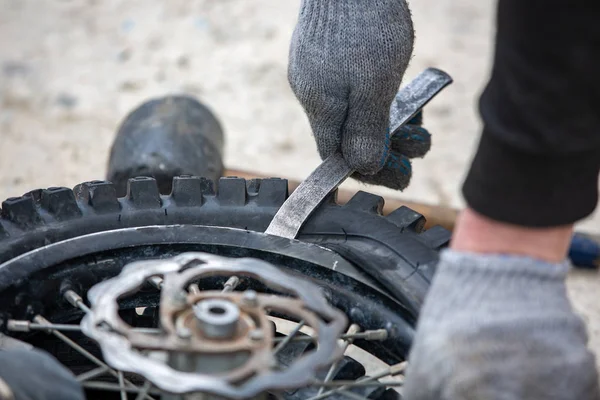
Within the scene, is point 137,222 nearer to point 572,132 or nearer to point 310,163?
point 572,132

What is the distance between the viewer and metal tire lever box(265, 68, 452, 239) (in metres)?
1.21

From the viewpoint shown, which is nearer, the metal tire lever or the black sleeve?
the black sleeve

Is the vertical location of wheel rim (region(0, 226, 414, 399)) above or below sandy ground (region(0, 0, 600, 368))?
below

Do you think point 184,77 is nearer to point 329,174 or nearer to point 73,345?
point 329,174

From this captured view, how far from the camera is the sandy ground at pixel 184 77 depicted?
235 cm

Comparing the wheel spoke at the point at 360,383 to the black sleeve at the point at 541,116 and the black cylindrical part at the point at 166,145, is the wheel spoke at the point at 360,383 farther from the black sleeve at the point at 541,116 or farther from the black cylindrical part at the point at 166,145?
the black cylindrical part at the point at 166,145

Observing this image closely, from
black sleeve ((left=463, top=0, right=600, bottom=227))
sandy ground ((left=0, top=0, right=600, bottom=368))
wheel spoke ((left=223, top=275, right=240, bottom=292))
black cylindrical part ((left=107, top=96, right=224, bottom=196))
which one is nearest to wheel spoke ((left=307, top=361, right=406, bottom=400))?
wheel spoke ((left=223, top=275, right=240, bottom=292))

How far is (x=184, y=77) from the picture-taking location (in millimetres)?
2682

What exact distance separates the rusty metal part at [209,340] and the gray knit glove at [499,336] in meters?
0.13

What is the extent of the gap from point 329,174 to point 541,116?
593 millimetres

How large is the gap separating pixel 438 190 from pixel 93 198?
1.23 meters

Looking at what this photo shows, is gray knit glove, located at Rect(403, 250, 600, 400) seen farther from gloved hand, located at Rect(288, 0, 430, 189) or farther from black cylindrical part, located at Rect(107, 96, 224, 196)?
black cylindrical part, located at Rect(107, 96, 224, 196)

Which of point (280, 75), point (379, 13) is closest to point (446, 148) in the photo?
point (280, 75)

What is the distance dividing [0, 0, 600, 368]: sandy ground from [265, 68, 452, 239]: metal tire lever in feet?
2.55
